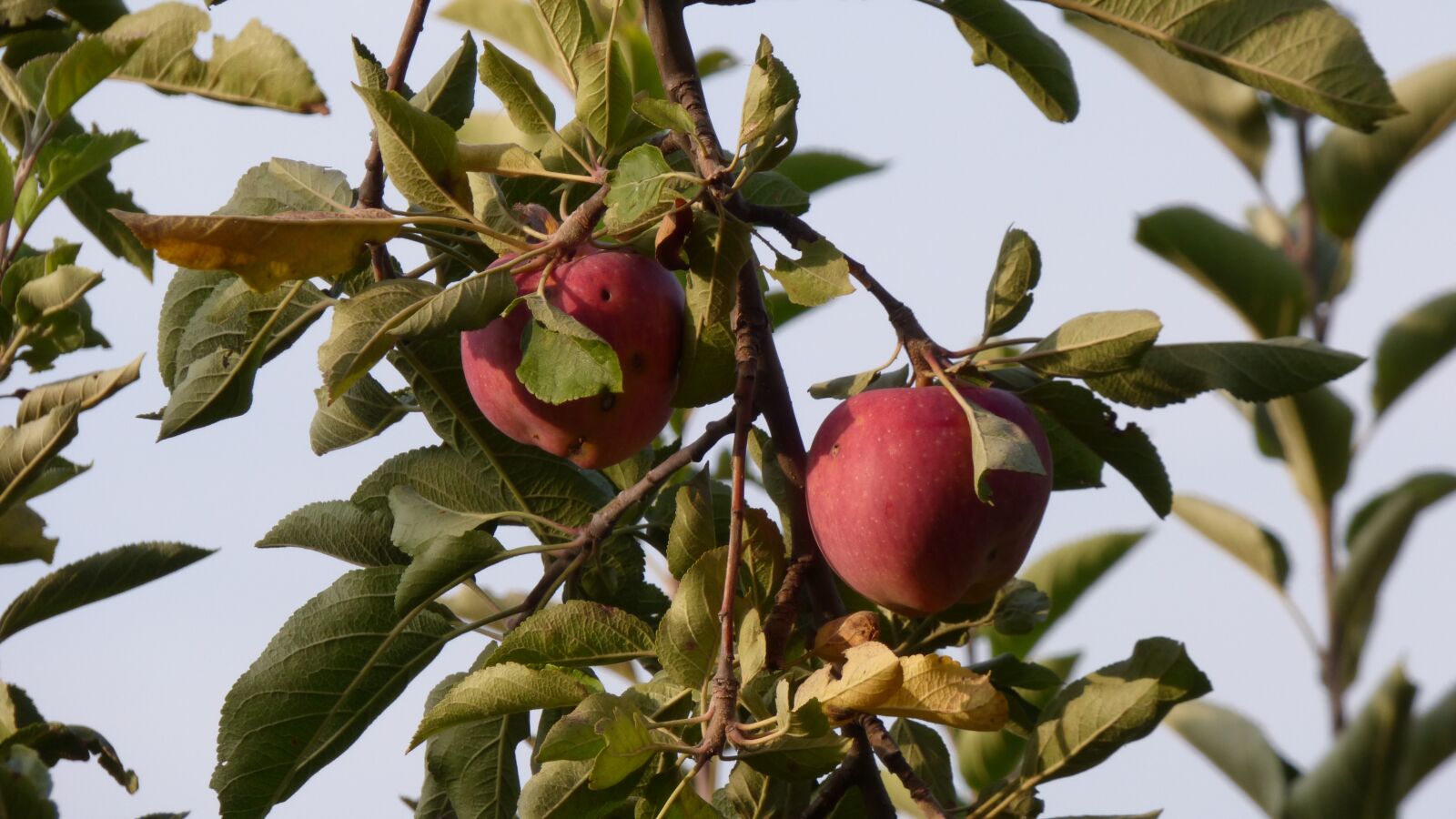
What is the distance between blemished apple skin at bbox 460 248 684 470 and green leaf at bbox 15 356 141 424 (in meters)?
0.47

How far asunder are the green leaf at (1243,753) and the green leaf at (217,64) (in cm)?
232

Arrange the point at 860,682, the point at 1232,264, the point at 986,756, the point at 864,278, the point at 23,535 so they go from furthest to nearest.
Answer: the point at 1232,264 < the point at 986,756 < the point at 23,535 < the point at 864,278 < the point at 860,682

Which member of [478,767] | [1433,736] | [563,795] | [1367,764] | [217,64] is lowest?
[1433,736]

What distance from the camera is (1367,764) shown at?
2.48 metres

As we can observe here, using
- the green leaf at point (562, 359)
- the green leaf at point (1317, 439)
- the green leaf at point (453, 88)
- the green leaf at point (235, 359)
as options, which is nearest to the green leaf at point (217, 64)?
the green leaf at point (453, 88)

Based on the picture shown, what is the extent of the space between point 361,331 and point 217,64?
0.56 meters

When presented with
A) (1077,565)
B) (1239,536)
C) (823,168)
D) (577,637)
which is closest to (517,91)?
(577,637)

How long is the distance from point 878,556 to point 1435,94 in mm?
2569

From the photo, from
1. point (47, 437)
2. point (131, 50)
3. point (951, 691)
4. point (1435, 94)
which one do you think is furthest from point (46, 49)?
point (1435, 94)

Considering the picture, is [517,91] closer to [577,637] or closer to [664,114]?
[664,114]

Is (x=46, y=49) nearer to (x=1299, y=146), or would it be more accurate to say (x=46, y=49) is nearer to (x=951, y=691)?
(x=951, y=691)

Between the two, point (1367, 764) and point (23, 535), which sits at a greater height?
point (23, 535)

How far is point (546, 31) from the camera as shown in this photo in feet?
Result: 3.40

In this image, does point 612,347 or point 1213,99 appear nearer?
point 612,347
